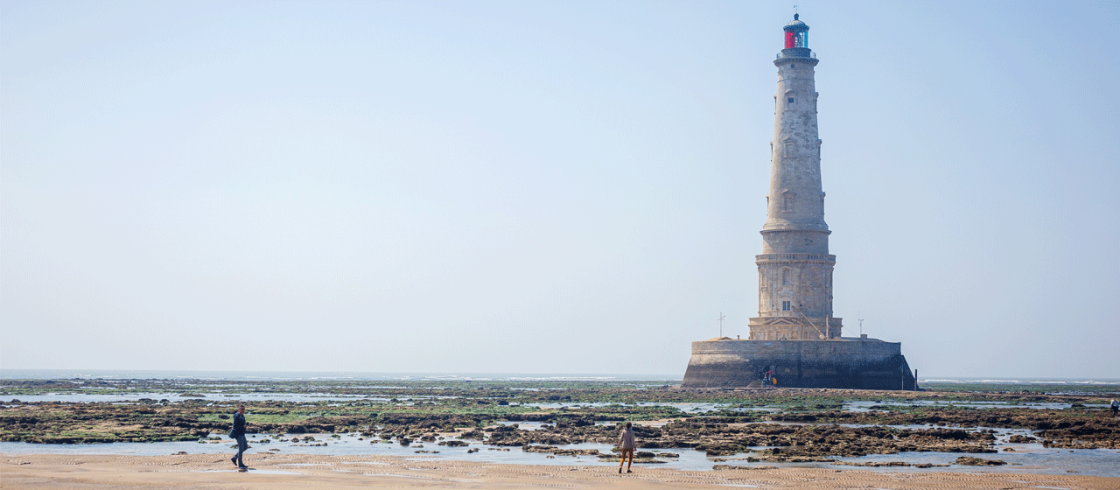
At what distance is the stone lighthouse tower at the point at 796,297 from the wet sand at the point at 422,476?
149ft

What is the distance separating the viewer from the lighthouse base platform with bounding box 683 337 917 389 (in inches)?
2768

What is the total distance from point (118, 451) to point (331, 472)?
8.05m

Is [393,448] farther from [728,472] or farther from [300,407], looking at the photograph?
[300,407]

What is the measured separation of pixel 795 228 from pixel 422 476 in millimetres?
53689

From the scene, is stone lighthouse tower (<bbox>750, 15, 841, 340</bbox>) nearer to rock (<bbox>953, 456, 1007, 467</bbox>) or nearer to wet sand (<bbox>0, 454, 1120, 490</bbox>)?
rock (<bbox>953, 456, 1007, 467</bbox>)

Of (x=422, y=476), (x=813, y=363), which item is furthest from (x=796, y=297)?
(x=422, y=476)

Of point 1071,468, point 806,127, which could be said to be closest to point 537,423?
point 1071,468

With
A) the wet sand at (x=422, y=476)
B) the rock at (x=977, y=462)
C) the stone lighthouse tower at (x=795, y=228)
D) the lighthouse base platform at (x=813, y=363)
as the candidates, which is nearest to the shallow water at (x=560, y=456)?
the rock at (x=977, y=462)

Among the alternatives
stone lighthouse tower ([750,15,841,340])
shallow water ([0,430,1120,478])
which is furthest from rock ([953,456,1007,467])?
stone lighthouse tower ([750,15,841,340])

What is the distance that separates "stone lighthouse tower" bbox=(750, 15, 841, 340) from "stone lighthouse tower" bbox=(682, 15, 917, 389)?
6 cm

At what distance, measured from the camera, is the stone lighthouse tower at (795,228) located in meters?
74.2

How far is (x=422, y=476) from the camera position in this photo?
23.8 metres

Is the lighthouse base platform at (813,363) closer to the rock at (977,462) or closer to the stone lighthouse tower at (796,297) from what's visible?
the stone lighthouse tower at (796,297)

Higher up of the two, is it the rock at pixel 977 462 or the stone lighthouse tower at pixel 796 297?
the stone lighthouse tower at pixel 796 297
